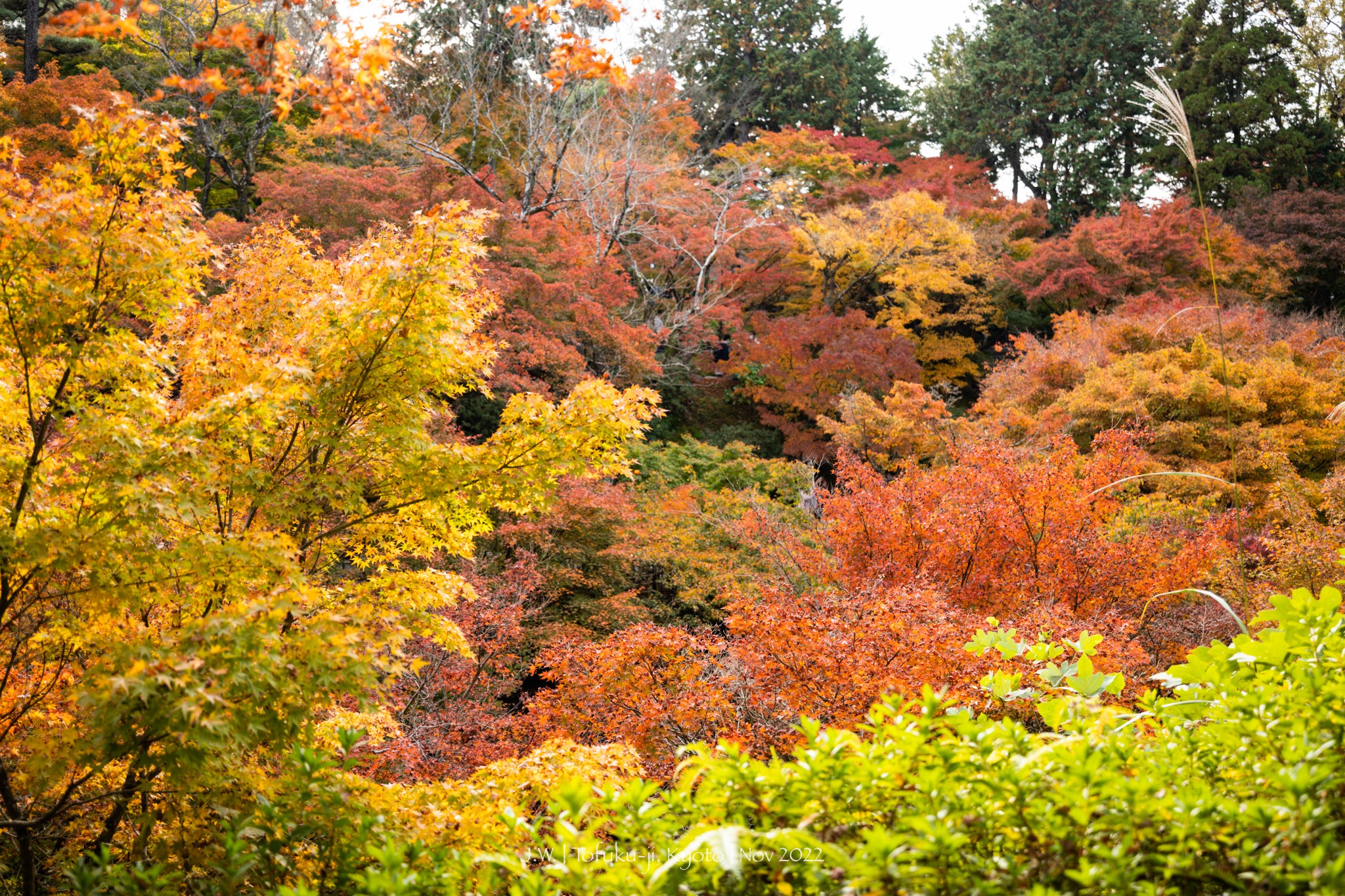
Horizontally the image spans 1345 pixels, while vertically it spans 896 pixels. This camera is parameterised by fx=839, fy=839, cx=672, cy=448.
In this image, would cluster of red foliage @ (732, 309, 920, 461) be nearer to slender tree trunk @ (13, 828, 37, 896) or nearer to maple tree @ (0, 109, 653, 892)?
maple tree @ (0, 109, 653, 892)

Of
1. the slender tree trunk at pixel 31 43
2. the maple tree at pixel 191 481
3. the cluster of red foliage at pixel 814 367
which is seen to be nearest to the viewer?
the maple tree at pixel 191 481

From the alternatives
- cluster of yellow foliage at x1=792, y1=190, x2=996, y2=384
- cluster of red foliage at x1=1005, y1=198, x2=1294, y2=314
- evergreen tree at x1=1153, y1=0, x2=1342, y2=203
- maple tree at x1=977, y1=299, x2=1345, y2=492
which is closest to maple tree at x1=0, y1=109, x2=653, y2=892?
maple tree at x1=977, y1=299, x2=1345, y2=492

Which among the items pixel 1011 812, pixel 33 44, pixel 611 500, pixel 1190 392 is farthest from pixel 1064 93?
pixel 1011 812

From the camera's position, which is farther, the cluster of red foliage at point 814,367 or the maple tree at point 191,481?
the cluster of red foliage at point 814,367

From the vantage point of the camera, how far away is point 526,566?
8.97 meters

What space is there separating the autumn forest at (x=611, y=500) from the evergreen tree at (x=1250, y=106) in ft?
0.43

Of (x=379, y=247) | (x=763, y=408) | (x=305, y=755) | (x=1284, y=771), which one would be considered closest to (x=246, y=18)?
(x=763, y=408)

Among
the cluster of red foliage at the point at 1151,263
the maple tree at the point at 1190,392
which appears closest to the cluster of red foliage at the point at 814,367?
the maple tree at the point at 1190,392

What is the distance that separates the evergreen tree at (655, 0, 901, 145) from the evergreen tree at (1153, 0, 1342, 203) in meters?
8.90

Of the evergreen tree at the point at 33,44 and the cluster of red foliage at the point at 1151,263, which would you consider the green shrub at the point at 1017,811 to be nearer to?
the cluster of red foliage at the point at 1151,263

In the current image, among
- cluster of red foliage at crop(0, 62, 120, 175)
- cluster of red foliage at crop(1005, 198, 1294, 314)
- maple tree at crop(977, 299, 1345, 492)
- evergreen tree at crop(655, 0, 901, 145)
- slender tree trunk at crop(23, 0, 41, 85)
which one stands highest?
evergreen tree at crop(655, 0, 901, 145)

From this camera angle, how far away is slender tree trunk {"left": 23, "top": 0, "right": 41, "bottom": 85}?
1570 centimetres

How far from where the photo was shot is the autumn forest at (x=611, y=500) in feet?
5.87

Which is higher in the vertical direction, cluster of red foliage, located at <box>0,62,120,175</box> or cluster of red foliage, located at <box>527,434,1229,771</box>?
cluster of red foliage, located at <box>0,62,120,175</box>
